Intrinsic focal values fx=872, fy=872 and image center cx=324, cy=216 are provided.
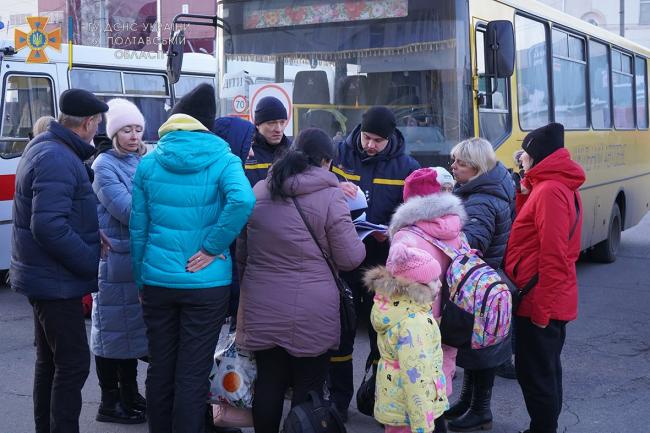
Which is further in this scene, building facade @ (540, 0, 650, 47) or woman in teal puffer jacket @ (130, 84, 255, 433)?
→ building facade @ (540, 0, 650, 47)

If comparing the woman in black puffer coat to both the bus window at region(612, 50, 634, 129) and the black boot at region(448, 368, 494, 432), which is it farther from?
the bus window at region(612, 50, 634, 129)

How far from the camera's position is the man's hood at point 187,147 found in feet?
13.4

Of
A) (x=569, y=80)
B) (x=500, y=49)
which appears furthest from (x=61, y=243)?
(x=569, y=80)

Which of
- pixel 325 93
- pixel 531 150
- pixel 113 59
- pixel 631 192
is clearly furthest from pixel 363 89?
pixel 631 192

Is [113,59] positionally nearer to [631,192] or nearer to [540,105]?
[540,105]

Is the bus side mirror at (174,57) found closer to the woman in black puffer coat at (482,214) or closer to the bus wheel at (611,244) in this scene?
the woman in black puffer coat at (482,214)

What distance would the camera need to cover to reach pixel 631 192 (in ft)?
40.5

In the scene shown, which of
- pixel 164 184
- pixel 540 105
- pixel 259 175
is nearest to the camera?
pixel 164 184

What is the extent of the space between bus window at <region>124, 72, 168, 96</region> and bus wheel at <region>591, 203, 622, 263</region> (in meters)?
6.52

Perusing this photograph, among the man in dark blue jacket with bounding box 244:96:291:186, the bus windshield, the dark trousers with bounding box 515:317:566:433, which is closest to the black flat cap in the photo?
the man in dark blue jacket with bounding box 244:96:291:186

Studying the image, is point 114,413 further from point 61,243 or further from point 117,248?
point 61,243

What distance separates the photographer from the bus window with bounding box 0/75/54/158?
9.97m

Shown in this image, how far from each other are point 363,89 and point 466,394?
2985mm

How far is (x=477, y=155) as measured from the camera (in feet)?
16.6
